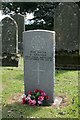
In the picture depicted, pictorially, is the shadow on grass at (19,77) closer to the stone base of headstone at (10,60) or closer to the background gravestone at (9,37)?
the stone base of headstone at (10,60)

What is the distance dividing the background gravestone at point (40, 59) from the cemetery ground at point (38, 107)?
537mm

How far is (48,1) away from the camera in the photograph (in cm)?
2516

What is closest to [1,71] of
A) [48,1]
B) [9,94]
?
[9,94]

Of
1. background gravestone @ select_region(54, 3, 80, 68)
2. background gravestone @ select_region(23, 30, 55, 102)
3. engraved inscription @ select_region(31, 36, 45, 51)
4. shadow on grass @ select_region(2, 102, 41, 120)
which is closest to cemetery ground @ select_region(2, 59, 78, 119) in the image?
shadow on grass @ select_region(2, 102, 41, 120)

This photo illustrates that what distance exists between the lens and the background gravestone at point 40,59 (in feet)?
21.2

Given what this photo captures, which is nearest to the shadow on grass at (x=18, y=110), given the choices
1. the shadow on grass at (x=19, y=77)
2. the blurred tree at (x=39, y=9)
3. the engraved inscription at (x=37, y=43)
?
the engraved inscription at (x=37, y=43)

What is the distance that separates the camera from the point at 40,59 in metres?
6.54

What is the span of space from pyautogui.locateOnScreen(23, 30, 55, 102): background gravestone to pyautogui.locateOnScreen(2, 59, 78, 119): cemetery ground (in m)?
0.54

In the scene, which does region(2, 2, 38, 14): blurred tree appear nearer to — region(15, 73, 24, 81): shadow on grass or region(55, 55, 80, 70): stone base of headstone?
region(55, 55, 80, 70): stone base of headstone

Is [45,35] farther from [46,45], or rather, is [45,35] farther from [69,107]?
[69,107]

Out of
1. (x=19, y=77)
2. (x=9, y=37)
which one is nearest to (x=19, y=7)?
(x=9, y=37)

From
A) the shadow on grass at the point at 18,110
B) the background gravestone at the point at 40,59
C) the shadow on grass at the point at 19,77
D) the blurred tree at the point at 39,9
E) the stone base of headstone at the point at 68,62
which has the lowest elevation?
the shadow on grass at the point at 18,110

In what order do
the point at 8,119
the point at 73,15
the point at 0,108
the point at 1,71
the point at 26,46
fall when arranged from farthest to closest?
the point at 73,15, the point at 1,71, the point at 26,46, the point at 0,108, the point at 8,119

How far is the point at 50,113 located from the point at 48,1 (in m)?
20.4
